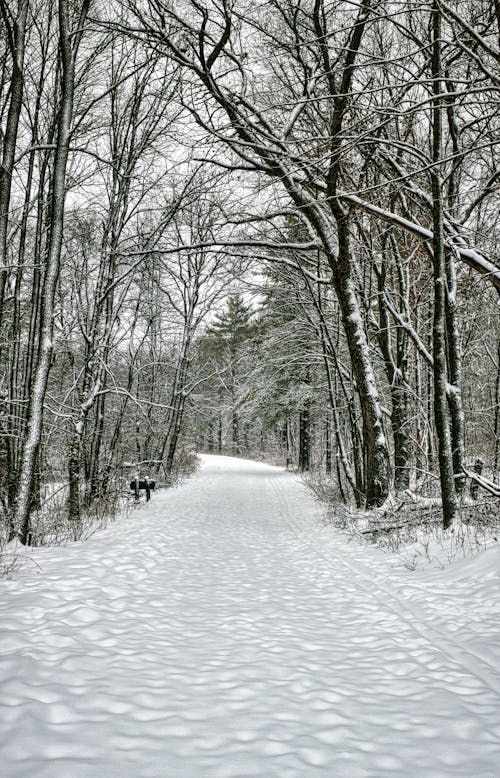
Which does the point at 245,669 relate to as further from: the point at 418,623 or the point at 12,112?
the point at 12,112

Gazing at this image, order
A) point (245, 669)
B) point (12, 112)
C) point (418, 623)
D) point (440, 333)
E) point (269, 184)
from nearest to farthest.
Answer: point (245, 669)
point (418, 623)
point (269, 184)
point (12, 112)
point (440, 333)

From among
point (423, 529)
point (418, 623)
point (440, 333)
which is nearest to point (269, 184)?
point (440, 333)

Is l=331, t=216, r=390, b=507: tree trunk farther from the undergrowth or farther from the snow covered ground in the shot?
the snow covered ground

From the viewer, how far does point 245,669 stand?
321 centimetres

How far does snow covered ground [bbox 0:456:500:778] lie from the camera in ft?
7.32

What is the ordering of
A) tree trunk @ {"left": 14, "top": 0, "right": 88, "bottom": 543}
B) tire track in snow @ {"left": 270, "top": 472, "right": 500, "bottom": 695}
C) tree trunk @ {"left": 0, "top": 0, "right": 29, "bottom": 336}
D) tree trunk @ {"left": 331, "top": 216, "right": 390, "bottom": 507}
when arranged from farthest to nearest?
tree trunk @ {"left": 331, "top": 216, "right": 390, "bottom": 507} → tree trunk @ {"left": 0, "top": 0, "right": 29, "bottom": 336} → tree trunk @ {"left": 14, "top": 0, "right": 88, "bottom": 543} → tire track in snow @ {"left": 270, "top": 472, "right": 500, "bottom": 695}

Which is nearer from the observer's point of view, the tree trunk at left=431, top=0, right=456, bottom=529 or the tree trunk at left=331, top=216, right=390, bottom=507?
the tree trunk at left=431, top=0, right=456, bottom=529

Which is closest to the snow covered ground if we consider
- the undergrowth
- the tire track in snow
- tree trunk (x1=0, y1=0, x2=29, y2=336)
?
the tire track in snow

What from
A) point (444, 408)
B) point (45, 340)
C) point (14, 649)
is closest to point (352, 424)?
point (444, 408)

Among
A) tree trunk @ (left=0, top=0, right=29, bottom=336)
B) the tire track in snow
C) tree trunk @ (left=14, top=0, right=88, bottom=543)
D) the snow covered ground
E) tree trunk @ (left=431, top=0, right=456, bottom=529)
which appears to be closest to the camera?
the snow covered ground

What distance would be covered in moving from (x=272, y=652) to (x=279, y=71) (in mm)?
11767

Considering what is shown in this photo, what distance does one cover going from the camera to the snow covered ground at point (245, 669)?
2.23 meters

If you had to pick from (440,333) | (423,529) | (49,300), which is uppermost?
(49,300)

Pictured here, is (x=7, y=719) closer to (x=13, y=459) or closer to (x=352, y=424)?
(x=13, y=459)
